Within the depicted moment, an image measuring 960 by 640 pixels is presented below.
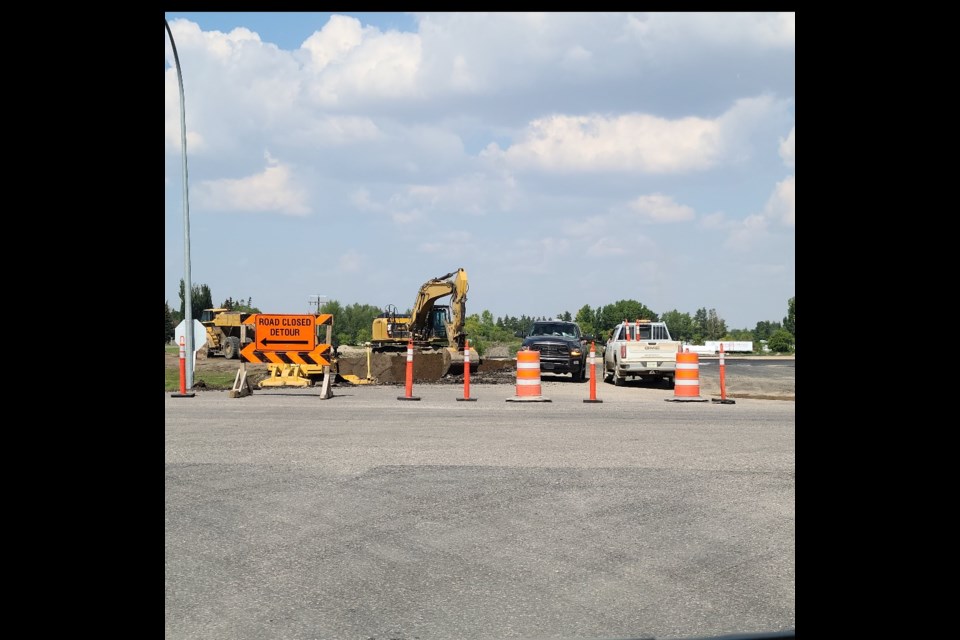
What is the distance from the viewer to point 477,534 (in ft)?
20.7

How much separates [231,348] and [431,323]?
576 inches

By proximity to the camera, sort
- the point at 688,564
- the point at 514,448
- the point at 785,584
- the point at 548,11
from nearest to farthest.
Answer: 1. the point at 548,11
2. the point at 785,584
3. the point at 688,564
4. the point at 514,448

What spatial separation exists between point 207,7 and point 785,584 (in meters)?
4.19

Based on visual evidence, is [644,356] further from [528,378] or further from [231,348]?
[231,348]

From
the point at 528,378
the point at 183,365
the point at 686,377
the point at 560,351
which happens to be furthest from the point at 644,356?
the point at 183,365

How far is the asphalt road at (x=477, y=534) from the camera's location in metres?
4.57

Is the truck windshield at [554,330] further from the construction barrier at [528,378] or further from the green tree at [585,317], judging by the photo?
the green tree at [585,317]

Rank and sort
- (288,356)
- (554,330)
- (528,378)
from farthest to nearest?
1. (554,330)
2. (288,356)
3. (528,378)

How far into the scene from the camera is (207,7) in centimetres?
272
